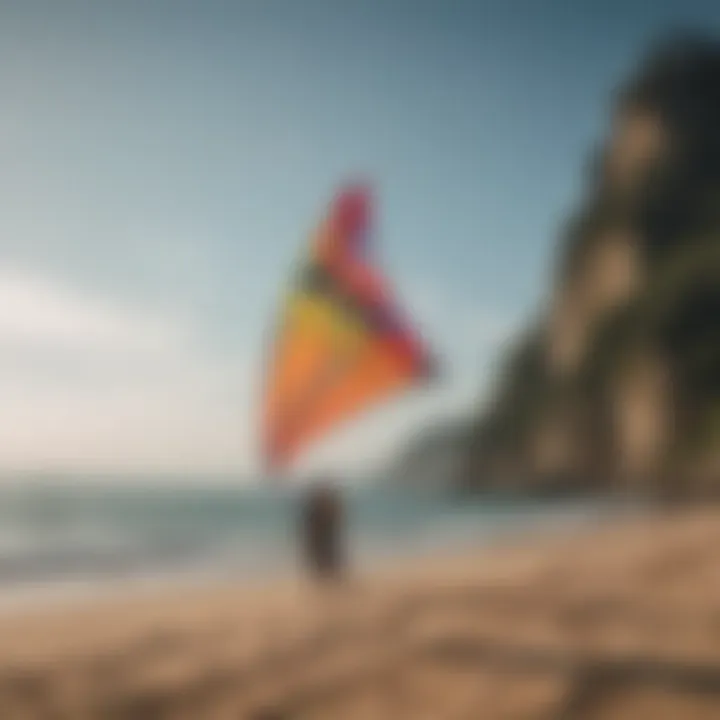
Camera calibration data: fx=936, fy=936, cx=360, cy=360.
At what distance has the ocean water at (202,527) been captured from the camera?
189 cm

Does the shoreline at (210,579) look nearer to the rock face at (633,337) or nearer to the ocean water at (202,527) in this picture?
the ocean water at (202,527)

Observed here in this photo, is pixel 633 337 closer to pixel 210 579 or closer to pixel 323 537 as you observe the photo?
pixel 323 537

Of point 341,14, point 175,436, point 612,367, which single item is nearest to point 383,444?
point 175,436

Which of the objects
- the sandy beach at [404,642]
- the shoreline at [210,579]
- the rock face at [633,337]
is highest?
the rock face at [633,337]

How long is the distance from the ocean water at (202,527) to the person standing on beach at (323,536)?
0.03 meters

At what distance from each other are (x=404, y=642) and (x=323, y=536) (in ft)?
0.86

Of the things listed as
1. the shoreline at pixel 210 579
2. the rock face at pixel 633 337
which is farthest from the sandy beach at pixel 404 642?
the rock face at pixel 633 337

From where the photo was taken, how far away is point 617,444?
2002 millimetres

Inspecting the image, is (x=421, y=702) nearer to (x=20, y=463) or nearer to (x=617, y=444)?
(x=617, y=444)

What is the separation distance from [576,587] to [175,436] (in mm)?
874

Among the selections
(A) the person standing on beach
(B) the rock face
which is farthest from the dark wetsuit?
(B) the rock face

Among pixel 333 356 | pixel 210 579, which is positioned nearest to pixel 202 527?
pixel 210 579

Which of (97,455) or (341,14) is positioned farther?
(341,14)

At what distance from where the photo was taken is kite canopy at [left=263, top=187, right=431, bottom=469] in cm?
193
